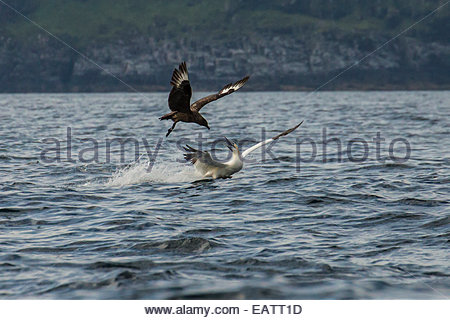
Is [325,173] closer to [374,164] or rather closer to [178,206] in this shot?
[374,164]

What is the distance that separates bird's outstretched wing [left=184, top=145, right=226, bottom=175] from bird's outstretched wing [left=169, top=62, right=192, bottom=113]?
4.25 feet

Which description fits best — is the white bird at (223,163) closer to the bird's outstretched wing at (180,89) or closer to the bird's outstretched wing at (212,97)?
the bird's outstretched wing at (212,97)

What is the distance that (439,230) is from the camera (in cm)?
1255

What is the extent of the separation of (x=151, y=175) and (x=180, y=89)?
16.7ft

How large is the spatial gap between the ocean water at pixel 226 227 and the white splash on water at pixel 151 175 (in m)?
0.07

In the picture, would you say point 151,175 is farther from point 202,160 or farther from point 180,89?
point 180,89

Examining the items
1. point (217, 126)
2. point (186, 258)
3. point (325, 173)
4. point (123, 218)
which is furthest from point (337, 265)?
point (217, 126)

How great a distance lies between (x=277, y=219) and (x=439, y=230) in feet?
11.2

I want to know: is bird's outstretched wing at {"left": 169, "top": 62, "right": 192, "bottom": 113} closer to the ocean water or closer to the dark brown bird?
the dark brown bird

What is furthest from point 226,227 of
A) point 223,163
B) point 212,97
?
point 212,97

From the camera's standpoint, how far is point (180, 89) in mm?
15469

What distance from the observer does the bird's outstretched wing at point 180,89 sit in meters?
15.3

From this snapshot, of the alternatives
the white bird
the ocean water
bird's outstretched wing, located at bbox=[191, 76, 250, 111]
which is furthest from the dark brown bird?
the ocean water

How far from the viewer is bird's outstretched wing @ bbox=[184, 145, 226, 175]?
1709cm
